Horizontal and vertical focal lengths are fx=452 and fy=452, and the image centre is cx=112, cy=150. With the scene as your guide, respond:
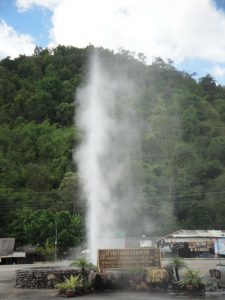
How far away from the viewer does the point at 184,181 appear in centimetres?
8325

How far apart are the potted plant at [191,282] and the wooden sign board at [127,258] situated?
6.85 ft

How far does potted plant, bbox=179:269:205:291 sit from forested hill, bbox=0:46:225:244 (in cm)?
4723

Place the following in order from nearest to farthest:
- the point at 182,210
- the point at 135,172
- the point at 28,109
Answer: the point at 135,172 < the point at 182,210 < the point at 28,109

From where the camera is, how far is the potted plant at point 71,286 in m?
17.6

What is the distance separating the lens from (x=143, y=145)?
8956cm

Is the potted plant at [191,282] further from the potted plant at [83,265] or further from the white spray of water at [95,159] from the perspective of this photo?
the white spray of water at [95,159]

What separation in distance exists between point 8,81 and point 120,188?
5539 centimetres

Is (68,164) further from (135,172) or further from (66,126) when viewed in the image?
(66,126)

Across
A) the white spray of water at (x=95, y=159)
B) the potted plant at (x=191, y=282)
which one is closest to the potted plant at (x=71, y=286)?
the potted plant at (x=191, y=282)

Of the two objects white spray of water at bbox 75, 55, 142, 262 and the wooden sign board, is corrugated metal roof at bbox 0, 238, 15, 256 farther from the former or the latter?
the wooden sign board

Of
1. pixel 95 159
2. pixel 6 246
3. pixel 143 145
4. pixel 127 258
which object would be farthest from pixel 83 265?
pixel 143 145

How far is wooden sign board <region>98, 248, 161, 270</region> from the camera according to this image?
19.9m

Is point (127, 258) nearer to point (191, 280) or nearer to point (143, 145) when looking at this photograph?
point (191, 280)

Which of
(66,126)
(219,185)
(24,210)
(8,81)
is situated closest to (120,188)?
(24,210)
